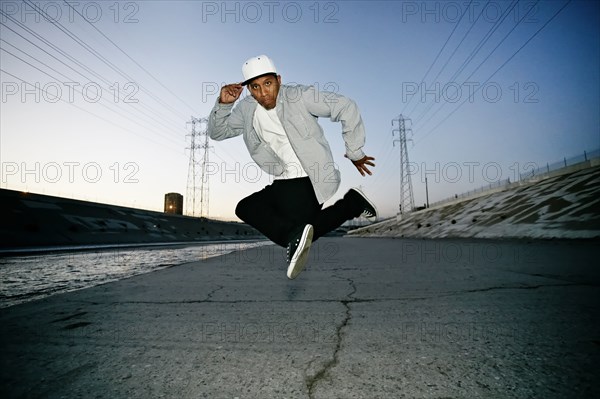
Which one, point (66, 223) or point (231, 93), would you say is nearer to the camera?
point (231, 93)

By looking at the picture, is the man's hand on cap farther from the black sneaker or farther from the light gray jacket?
the black sneaker

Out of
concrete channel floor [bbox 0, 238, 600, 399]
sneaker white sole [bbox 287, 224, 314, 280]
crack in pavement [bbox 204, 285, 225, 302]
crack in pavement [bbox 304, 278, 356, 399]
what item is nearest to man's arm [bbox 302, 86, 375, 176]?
sneaker white sole [bbox 287, 224, 314, 280]

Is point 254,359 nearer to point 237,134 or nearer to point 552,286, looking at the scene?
point 552,286

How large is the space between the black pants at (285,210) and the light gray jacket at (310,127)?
0.49 ft

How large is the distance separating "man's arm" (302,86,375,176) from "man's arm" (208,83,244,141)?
28.8 inches

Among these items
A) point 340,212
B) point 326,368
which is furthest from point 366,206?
point 326,368

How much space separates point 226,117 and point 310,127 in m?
0.95

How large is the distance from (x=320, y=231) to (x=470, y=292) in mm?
1520

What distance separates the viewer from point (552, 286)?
6.97 feet

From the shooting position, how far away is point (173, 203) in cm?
6794

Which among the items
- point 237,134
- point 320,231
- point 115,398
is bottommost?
point 115,398

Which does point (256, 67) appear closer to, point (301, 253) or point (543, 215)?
point (301, 253)

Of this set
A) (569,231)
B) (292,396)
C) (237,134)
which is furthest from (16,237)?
(569,231)

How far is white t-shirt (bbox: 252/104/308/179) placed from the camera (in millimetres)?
3209
